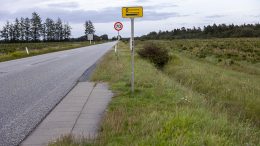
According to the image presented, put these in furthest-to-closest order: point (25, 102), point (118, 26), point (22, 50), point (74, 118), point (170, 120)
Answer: point (22, 50)
point (118, 26)
point (25, 102)
point (74, 118)
point (170, 120)

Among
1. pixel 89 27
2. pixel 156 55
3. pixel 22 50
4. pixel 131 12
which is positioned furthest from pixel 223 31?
pixel 131 12

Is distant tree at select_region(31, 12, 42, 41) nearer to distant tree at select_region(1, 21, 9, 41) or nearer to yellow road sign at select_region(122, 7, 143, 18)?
distant tree at select_region(1, 21, 9, 41)

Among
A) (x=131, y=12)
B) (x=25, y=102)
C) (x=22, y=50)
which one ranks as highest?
(x=131, y=12)

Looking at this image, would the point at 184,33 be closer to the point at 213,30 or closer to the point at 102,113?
the point at 213,30

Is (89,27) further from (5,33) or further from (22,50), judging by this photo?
(22,50)

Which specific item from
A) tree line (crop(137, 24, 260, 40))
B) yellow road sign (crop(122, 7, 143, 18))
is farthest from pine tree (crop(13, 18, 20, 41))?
yellow road sign (crop(122, 7, 143, 18))

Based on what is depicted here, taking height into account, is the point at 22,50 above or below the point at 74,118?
below

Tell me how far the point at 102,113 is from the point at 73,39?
145m

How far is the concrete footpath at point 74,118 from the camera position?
5.82 meters

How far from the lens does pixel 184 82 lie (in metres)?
15.3

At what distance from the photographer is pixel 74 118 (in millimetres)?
7098

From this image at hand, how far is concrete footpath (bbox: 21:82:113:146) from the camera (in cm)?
582

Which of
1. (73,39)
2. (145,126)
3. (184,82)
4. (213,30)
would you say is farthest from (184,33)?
(145,126)

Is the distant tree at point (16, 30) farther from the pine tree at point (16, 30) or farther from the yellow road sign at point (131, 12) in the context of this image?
the yellow road sign at point (131, 12)
